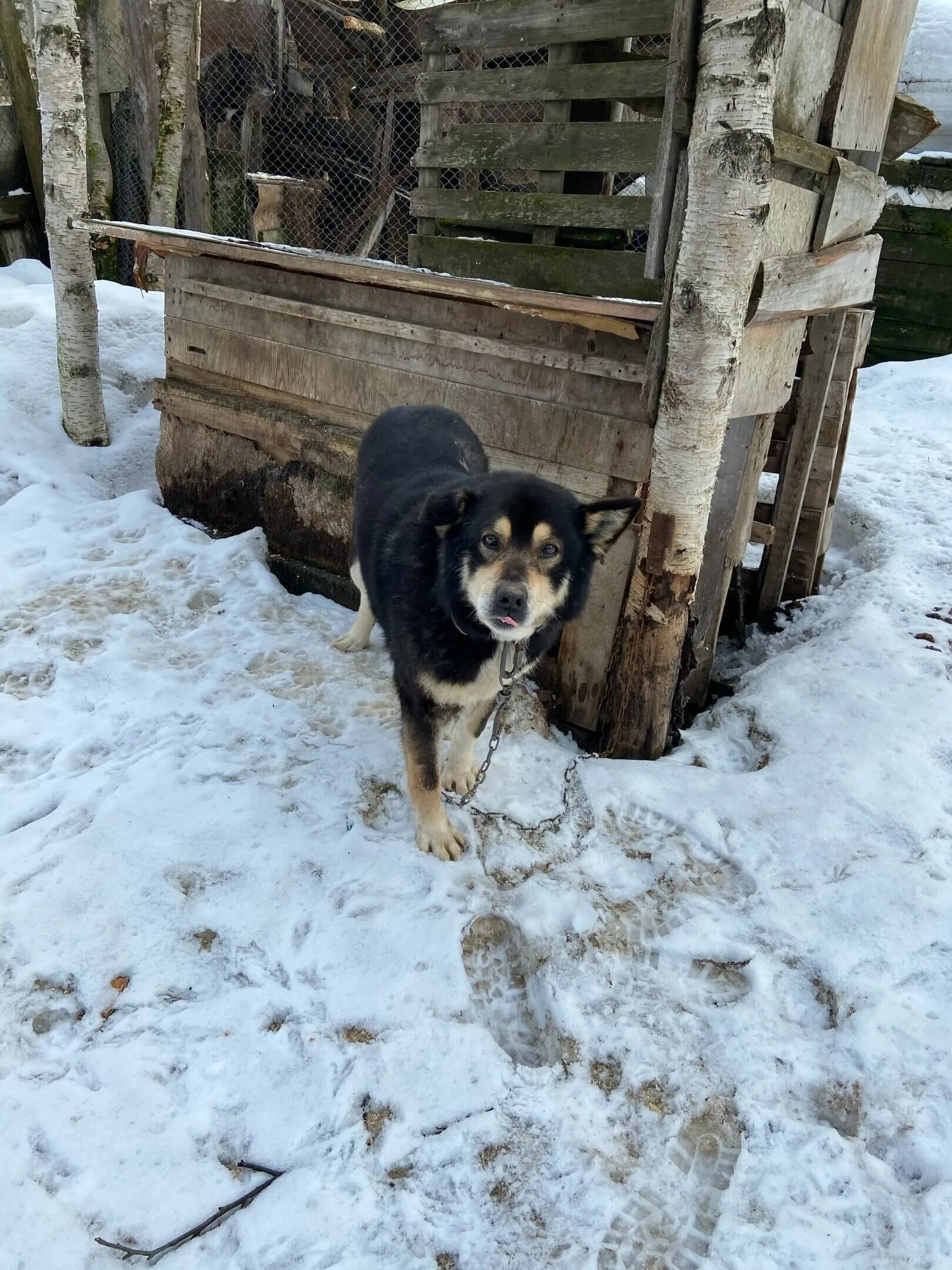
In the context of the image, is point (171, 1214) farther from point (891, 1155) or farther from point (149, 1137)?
point (891, 1155)

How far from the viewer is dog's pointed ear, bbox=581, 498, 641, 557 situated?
9.35ft

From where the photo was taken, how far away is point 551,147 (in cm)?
543

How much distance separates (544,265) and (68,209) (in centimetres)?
320

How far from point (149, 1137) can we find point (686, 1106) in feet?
4.76

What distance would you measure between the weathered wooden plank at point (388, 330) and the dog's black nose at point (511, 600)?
1.62m

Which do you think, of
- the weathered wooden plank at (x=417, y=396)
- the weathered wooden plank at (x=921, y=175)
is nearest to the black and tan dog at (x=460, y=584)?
the weathered wooden plank at (x=417, y=396)

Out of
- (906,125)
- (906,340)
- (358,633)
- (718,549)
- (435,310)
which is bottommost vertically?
(358,633)

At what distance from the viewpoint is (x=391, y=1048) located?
240cm

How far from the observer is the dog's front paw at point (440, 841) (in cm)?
310

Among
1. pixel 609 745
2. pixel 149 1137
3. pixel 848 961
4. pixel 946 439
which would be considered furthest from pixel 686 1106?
pixel 946 439

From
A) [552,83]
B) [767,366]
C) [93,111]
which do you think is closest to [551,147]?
[552,83]

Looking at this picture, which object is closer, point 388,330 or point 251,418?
point 388,330

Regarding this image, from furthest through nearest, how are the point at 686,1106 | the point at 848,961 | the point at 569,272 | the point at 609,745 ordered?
the point at 569,272
the point at 609,745
the point at 848,961
the point at 686,1106

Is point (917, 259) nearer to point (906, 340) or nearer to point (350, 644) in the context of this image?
point (906, 340)
